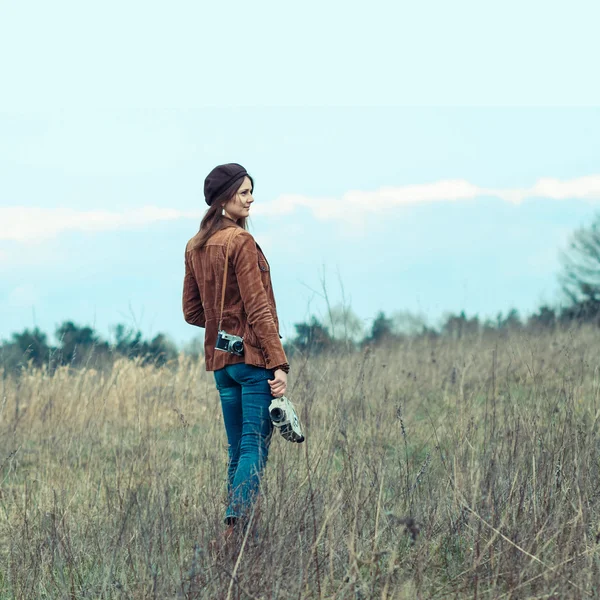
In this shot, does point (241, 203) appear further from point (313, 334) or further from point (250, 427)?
point (313, 334)

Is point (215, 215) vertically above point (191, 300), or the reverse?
point (215, 215)

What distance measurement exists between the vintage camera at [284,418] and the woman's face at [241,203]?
0.98m

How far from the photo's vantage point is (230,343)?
12.1 feet

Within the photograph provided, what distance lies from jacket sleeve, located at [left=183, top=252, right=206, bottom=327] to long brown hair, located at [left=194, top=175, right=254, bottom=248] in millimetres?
279

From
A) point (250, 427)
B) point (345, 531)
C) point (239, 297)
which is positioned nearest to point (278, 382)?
point (250, 427)

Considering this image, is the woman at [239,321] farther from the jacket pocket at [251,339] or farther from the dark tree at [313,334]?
the dark tree at [313,334]

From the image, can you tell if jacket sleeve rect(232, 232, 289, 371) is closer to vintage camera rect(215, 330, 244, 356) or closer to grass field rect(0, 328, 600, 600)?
vintage camera rect(215, 330, 244, 356)

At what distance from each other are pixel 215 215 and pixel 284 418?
3.61 ft

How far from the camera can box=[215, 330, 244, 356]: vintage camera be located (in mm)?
3678

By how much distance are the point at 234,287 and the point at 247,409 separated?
2.02ft

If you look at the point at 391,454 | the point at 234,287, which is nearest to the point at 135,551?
the point at 234,287

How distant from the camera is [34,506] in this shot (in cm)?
461

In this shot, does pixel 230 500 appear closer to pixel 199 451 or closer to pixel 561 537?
pixel 561 537

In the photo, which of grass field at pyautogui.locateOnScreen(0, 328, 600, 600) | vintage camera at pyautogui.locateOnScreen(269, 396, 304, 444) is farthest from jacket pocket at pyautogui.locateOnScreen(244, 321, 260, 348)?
grass field at pyautogui.locateOnScreen(0, 328, 600, 600)
